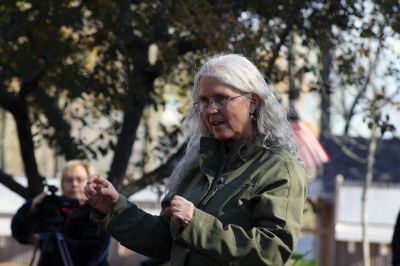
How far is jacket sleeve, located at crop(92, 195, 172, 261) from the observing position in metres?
3.79

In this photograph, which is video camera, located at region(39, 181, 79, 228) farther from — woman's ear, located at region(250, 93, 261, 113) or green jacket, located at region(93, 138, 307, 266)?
woman's ear, located at region(250, 93, 261, 113)

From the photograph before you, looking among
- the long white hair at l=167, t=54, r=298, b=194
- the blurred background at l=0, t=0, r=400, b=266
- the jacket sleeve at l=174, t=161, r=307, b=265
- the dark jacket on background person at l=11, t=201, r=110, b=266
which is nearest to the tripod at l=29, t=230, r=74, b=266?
the dark jacket on background person at l=11, t=201, r=110, b=266

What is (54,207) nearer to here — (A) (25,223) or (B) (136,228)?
(A) (25,223)

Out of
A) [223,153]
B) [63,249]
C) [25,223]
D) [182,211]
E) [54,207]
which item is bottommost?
[63,249]

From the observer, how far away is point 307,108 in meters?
44.6

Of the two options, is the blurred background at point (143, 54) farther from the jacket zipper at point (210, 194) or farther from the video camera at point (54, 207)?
the jacket zipper at point (210, 194)

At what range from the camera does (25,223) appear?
7.75 metres

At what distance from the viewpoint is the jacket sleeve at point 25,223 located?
7.72 meters

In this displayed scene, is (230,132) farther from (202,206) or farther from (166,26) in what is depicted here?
(166,26)

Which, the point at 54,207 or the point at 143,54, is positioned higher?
the point at 143,54

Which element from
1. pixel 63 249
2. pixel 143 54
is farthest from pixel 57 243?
pixel 143 54

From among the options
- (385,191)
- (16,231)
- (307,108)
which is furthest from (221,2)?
(307,108)

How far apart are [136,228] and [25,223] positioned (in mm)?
4077

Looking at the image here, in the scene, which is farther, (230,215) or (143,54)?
(143,54)
